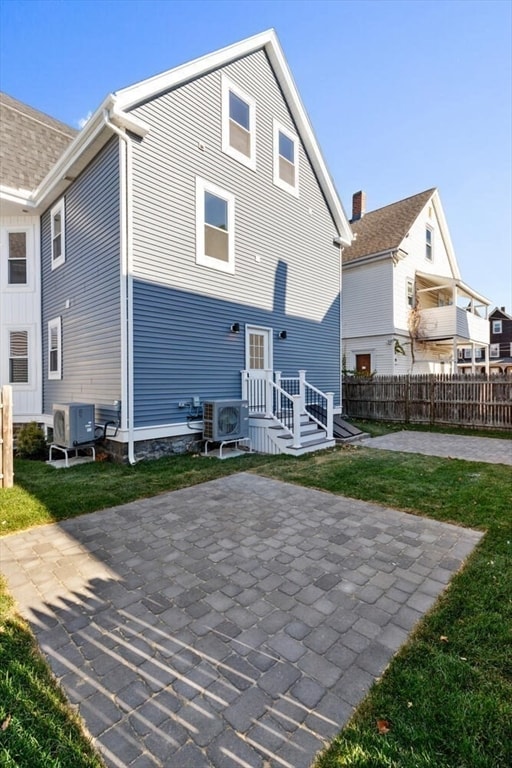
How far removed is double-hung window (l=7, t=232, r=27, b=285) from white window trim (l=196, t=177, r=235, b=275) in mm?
5904

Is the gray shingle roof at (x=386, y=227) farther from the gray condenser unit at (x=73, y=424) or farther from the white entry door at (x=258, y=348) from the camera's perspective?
the gray condenser unit at (x=73, y=424)

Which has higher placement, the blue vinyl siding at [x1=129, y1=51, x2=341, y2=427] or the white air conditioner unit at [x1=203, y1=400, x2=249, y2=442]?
the blue vinyl siding at [x1=129, y1=51, x2=341, y2=427]

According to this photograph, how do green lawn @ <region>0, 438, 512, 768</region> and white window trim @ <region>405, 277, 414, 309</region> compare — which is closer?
green lawn @ <region>0, 438, 512, 768</region>

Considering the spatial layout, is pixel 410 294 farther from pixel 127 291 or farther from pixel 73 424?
pixel 73 424

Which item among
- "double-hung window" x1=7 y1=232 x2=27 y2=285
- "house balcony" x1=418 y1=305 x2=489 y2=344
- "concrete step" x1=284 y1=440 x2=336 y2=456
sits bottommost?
"concrete step" x1=284 y1=440 x2=336 y2=456

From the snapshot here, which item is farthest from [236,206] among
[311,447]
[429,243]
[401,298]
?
[429,243]

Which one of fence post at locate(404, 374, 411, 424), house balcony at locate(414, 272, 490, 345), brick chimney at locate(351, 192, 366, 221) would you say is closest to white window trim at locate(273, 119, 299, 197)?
fence post at locate(404, 374, 411, 424)

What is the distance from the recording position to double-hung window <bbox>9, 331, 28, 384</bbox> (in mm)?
10461

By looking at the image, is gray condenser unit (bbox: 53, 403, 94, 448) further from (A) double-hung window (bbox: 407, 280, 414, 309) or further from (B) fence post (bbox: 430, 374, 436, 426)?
(A) double-hung window (bbox: 407, 280, 414, 309)

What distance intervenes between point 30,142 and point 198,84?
589 centimetres

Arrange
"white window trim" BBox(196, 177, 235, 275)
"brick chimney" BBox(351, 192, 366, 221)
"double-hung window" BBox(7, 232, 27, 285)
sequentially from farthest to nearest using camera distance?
"brick chimney" BBox(351, 192, 366, 221)
"double-hung window" BBox(7, 232, 27, 285)
"white window trim" BBox(196, 177, 235, 275)

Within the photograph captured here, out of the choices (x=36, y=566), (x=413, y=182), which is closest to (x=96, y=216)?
(x=36, y=566)

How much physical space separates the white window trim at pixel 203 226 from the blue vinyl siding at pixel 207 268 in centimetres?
13

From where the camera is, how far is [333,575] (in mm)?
3188
